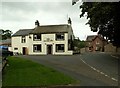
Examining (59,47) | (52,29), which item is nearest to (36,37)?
(52,29)

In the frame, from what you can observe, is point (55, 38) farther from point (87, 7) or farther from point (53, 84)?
point (53, 84)

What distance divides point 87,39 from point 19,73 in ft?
350

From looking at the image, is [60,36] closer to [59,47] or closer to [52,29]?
[59,47]

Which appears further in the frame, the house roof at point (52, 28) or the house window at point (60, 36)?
the house roof at point (52, 28)

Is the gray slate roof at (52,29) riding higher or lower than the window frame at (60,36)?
higher

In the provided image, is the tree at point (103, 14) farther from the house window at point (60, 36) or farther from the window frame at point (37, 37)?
the window frame at point (37, 37)

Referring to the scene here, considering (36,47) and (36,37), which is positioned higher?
(36,37)

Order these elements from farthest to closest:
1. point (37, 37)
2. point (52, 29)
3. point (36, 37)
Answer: point (36, 37)
point (37, 37)
point (52, 29)

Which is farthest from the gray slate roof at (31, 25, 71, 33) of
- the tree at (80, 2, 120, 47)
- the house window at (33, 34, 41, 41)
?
the tree at (80, 2, 120, 47)

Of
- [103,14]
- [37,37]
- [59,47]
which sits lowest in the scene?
[59,47]

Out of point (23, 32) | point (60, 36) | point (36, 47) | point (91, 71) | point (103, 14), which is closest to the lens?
point (91, 71)

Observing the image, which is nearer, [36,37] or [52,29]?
[52,29]

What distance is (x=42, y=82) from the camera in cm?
1900

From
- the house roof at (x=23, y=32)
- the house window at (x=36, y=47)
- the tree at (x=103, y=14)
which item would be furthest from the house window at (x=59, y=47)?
the tree at (x=103, y=14)
